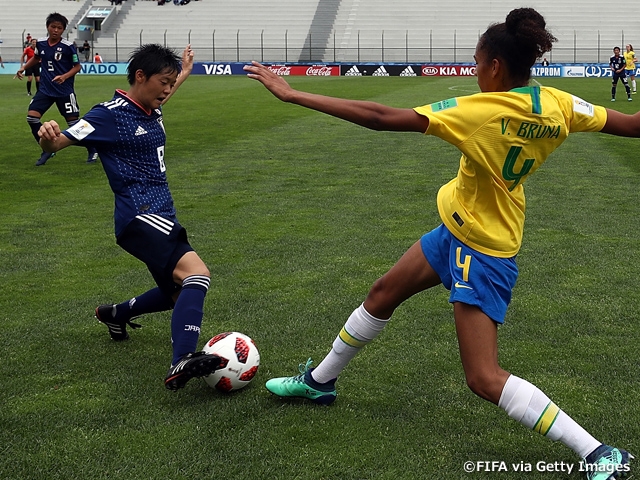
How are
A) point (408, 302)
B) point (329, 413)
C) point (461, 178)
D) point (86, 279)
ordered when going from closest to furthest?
point (461, 178) < point (329, 413) < point (408, 302) < point (86, 279)

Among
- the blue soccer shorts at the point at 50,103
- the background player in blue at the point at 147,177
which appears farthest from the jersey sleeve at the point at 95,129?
the blue soccer shorts at the point at 50,103

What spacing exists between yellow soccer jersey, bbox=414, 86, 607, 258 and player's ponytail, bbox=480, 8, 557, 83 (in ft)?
0.34

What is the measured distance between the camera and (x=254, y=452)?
3.48 metres

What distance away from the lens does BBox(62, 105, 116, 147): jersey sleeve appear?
423 centimetres

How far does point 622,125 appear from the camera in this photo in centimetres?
345

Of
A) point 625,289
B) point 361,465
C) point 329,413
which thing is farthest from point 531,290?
point 361,465

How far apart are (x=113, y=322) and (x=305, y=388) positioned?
1582 millimetres

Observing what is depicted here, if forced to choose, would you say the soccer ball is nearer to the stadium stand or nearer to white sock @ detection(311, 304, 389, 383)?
white sock @ detection(311, 304, 389, 383)

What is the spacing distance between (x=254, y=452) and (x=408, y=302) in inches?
99.9

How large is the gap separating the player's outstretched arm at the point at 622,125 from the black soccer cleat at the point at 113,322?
310cm

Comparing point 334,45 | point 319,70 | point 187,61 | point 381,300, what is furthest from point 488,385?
point 334,45

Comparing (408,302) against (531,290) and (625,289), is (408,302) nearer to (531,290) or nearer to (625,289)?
(531,290)

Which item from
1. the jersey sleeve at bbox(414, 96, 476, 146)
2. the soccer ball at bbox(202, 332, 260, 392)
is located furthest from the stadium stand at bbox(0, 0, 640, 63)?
the jersey sleeve at bbox(414, 96, 476, 146)

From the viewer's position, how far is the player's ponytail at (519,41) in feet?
10.2
